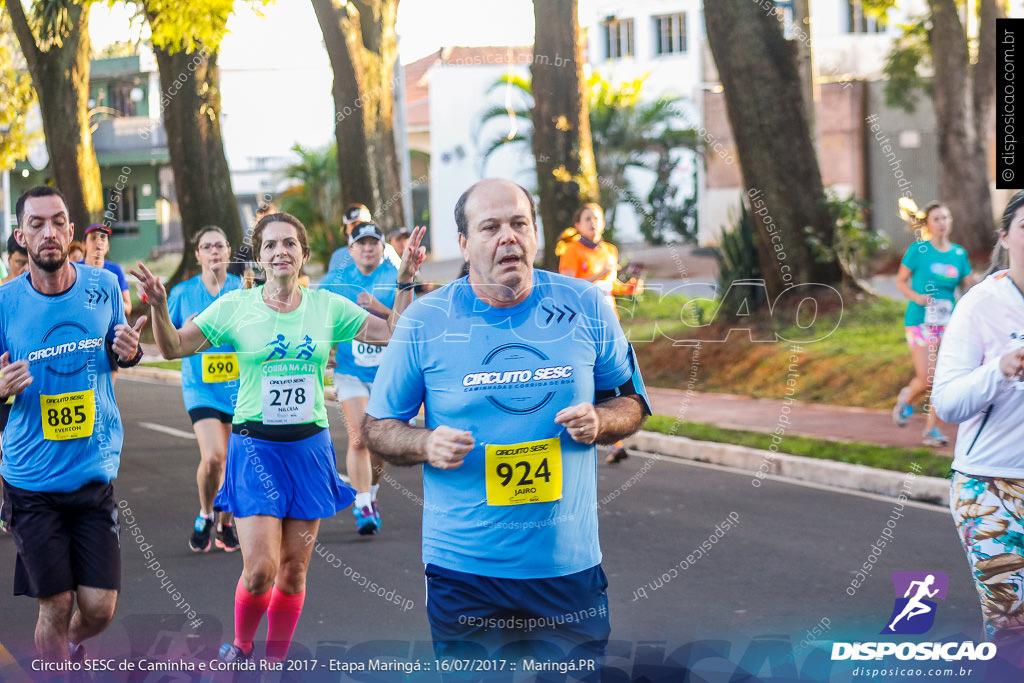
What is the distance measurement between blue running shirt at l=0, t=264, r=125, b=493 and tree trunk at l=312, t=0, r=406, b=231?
13.4 m

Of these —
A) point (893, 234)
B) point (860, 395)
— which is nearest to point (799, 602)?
point (860, 395)

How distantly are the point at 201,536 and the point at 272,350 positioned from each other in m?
2.70

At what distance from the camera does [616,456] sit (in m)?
10.7

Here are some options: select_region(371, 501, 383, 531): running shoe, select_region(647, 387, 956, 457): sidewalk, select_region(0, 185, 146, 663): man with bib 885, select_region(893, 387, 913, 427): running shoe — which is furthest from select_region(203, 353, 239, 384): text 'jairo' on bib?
select_region(893, 387, 913, 427): running shoe

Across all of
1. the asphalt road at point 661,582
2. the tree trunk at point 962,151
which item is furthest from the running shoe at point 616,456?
the tree trunk at point 962,151

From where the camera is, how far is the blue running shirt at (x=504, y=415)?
372 cm

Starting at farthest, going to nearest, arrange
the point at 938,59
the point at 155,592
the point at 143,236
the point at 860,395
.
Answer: the point at 143,236, the point at 938,59, the point at 860,395, the point at 155,592

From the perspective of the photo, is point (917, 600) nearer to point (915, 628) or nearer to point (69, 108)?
point (915, 628)

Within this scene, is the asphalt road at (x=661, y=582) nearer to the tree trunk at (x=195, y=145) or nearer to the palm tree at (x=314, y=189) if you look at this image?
the tree trunk at (x=195, y=145)

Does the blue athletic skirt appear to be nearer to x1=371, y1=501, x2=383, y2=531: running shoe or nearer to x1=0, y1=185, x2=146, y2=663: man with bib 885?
x1=0, y1=185, x2=146, y2=663: man with bib 885

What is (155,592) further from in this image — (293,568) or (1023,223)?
(1023,223)

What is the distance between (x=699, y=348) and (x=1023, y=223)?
11.4 metres

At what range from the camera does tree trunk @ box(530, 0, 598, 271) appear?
52.1ft

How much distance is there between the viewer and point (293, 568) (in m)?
5.32
